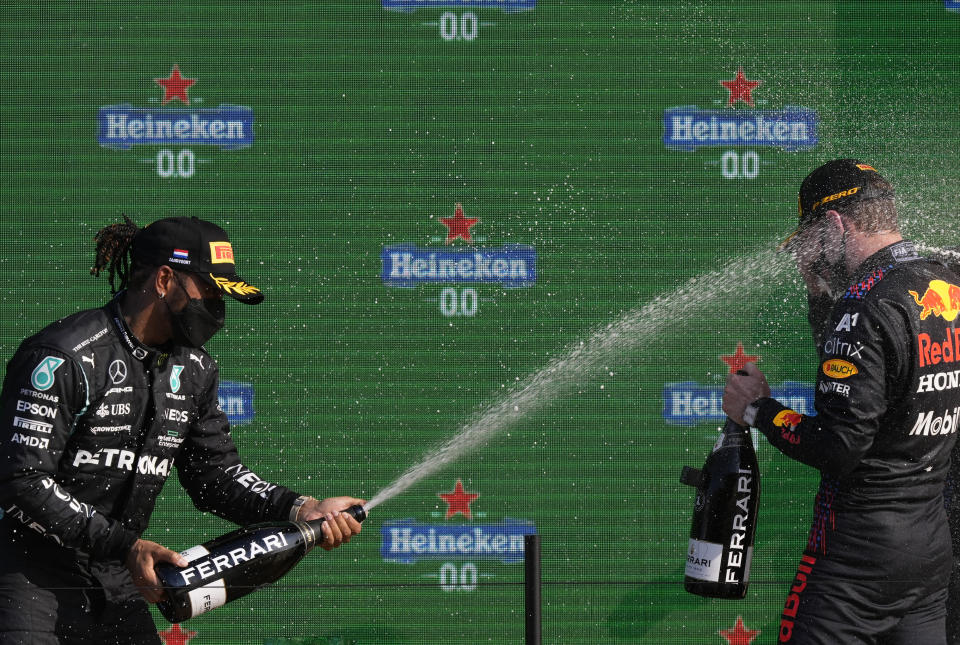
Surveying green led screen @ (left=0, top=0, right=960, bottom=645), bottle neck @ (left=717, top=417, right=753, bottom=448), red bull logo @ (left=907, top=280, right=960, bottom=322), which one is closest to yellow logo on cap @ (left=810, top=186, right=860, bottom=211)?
red bull logo @ (left=907, top=280, right=960, bottom=322)

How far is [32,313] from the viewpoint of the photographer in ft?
15.8

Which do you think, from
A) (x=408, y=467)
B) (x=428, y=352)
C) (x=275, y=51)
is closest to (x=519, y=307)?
(x=428, y=352)

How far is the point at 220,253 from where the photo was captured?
2.68 metres

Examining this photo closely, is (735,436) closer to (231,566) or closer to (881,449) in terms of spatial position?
(881,449)

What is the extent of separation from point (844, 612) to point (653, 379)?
2272 mm

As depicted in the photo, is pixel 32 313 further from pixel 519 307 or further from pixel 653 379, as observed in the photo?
pixel 653 379

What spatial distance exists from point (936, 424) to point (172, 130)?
3397 mm

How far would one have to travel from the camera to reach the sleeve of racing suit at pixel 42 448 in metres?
2.39

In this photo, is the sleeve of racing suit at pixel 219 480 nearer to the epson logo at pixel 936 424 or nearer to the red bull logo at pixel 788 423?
the red bull logo at pixel 788 423

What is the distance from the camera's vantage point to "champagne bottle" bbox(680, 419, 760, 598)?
2.94 meters

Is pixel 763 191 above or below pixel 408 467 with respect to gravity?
above

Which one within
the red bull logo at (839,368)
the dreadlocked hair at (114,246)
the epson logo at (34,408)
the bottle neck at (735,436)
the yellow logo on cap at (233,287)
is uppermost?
the dreadlocked hair at (114,246)

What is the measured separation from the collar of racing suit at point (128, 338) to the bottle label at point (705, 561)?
4.89 feet

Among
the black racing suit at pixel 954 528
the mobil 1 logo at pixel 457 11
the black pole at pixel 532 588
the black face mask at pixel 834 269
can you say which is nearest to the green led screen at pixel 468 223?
the mobil 1 logo at pixel 457 11
